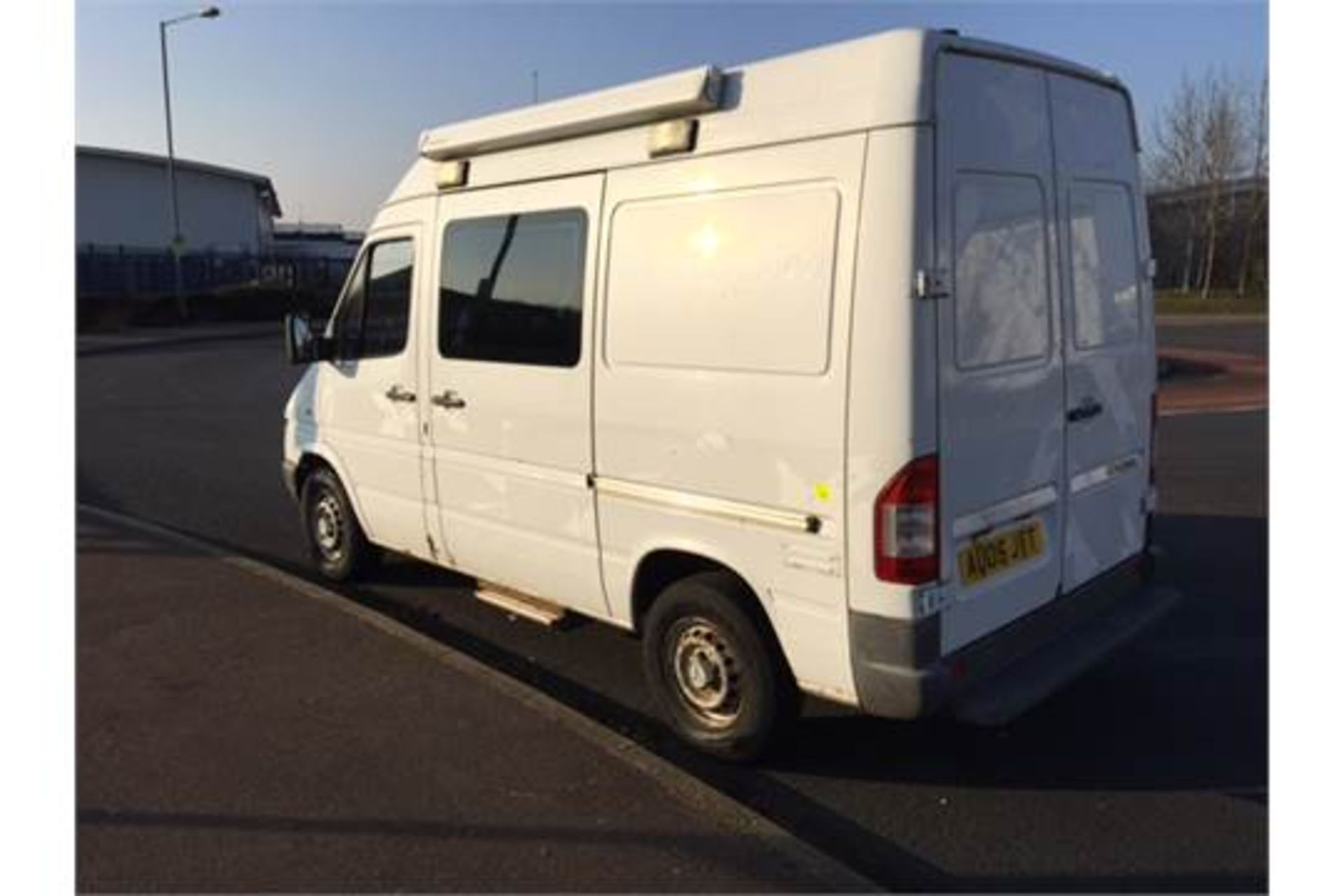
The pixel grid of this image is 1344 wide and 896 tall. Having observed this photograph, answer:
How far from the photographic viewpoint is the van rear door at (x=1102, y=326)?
3922 mm

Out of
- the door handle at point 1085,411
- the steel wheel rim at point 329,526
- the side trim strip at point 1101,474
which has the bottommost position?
the steel wheel rim at point 329,526

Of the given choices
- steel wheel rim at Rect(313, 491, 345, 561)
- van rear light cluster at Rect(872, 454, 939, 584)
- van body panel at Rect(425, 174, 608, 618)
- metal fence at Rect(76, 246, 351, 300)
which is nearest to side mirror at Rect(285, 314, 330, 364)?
steel wheel rim at Rect(313, 491, 345, 561)

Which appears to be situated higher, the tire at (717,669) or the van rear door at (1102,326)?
the van rear door at (1102,326)

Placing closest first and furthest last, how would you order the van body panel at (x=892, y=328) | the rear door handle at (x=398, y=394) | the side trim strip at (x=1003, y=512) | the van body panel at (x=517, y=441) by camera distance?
the van body panel at (x=892, y=328) < the side trim strip at (x=1003, y=512) < the van body panel at (x=517, y=441) < the rear door handle at (x=398, y=394)

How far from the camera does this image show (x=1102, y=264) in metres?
4.14

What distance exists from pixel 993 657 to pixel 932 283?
4.32ft

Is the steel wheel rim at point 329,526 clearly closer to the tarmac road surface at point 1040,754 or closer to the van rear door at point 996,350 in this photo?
the tarmac road surface at point 1040,754

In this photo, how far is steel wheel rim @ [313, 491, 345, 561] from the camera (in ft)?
20.4

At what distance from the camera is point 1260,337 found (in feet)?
91.8

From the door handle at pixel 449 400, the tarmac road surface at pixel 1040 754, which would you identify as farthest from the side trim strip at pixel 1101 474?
the door handle at pixel 449 400

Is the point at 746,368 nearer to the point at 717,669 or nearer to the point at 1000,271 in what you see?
the point at 1000,271

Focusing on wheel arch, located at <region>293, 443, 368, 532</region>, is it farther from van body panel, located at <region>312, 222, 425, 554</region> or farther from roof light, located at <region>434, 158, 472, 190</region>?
roof light, located at <region>434, 158, 472, 190</region>

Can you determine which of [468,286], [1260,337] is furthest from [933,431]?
[1260,337]

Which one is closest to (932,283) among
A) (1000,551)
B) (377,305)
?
(1000,551)
